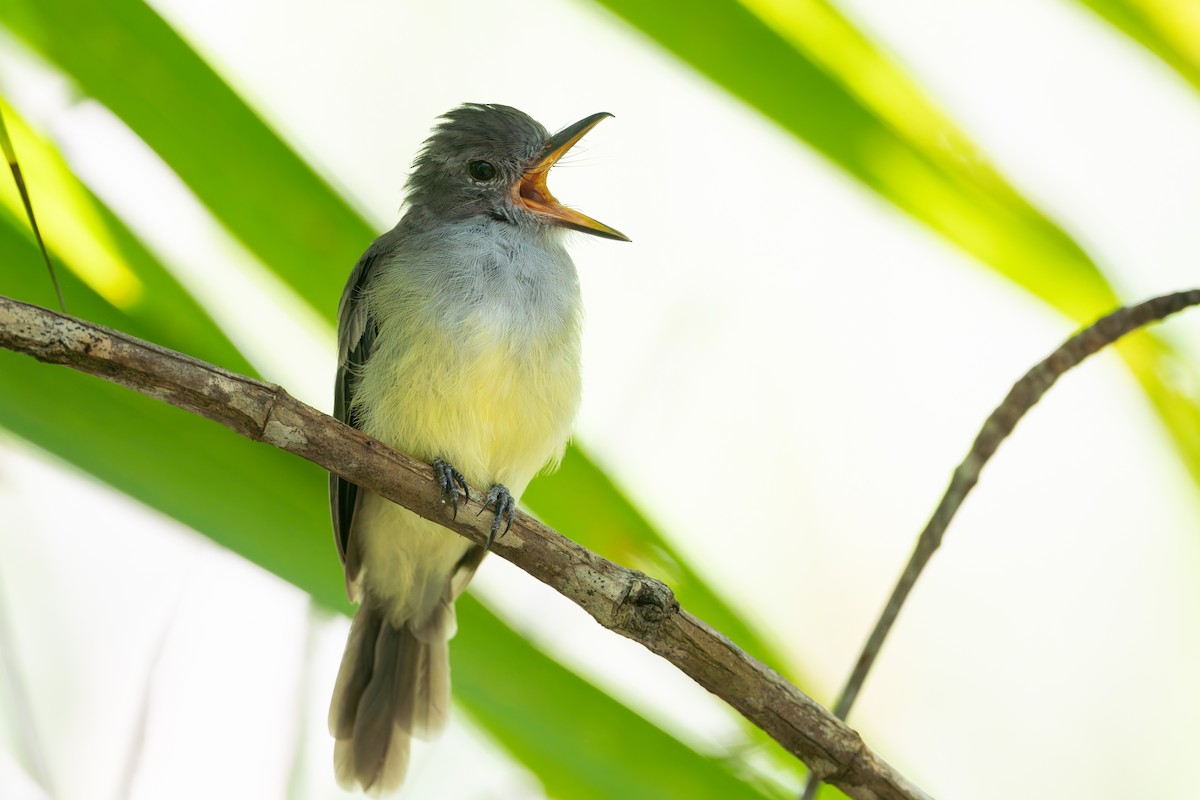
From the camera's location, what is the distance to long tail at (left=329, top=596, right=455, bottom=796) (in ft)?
11.8

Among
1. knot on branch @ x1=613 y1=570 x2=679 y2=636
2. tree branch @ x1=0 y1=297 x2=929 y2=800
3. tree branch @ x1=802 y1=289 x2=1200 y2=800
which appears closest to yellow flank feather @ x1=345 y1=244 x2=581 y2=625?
tree branch @ x1=0 y1=297 x2=929 y2=800

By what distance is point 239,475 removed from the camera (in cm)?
232

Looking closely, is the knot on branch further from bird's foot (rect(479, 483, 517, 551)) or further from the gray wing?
the gray wing

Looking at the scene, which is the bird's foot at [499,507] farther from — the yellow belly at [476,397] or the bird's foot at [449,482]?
the yellow belly at [476,397]

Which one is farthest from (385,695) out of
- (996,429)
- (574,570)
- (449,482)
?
(996,429)

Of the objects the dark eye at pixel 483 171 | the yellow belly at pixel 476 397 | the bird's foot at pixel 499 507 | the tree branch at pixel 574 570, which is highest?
the dark eye at pixel 483 171

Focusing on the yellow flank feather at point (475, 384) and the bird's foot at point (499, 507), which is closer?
the bird's foot at point (499, 507)

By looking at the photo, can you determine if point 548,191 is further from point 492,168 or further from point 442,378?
point 442,378

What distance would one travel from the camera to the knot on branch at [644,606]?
231cm

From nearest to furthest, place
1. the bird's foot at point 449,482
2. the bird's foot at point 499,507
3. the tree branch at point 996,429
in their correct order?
the tree branch at point 996,429 < the bird's foot at point 499,507 < the bird's foot at point 449,482

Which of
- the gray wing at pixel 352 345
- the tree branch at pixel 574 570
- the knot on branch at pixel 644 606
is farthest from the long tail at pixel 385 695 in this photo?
the knot on branch at pixel 644 606

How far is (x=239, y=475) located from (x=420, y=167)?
81.8 inches

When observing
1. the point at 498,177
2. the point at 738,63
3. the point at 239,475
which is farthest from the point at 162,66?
the point at 498,177

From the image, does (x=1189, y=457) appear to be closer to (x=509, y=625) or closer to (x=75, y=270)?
(x=509, y=625)
